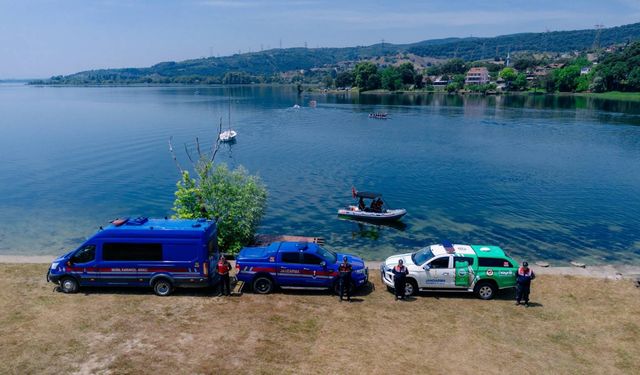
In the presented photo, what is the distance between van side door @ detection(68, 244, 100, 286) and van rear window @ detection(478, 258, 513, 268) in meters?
17.1

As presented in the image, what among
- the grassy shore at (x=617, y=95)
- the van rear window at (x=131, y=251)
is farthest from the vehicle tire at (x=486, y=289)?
the grassy shore at (x=617, y=95)

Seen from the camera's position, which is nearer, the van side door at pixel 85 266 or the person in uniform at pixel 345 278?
the person in uniform at pixel 345 278

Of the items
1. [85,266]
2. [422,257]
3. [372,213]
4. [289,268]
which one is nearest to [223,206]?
[289,268]

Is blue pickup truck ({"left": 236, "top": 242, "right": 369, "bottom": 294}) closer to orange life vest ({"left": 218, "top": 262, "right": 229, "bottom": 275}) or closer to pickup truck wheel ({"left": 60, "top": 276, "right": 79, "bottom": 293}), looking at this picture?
orange life vest ({"left": 218, "top": 262, "right": 229, "bottom": 275})

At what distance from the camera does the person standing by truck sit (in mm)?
19734

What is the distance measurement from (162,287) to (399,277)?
10.4m

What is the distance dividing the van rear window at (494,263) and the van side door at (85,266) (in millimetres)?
17135

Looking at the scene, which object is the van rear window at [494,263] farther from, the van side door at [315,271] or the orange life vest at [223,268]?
the orange life vest at [223,268]

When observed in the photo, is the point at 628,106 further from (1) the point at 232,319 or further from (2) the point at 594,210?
(1) the point at 232,319

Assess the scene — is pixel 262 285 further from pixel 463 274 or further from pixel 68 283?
pixel 463 274

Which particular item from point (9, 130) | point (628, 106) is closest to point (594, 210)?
point (9, 130)

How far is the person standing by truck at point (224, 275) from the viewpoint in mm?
19734

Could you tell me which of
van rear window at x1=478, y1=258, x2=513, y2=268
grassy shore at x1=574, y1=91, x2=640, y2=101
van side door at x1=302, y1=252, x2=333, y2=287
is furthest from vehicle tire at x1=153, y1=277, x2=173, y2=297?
grassy shore at x1=574, y1=91, x2=640, y2=101

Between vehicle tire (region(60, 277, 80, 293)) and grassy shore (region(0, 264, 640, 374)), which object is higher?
vehicle tire (region(60, 277, 80, 293))
